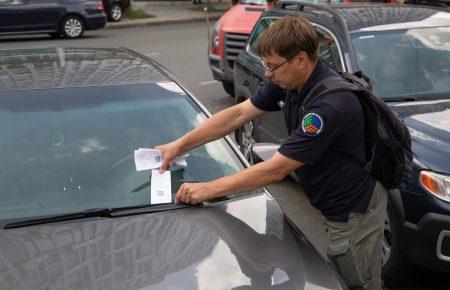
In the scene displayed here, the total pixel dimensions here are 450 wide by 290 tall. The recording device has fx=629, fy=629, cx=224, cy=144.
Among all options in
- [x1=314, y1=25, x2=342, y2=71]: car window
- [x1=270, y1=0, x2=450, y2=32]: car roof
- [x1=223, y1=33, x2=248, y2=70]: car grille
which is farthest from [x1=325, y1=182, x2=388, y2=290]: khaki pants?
[x1=223, y1=33, x2=248, y2=70]: car grille

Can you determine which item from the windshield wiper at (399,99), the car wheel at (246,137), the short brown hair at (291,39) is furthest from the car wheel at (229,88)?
the short brown hair at (291,39)

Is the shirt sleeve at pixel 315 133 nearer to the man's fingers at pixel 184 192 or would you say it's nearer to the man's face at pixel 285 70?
the man's face at pixel 285 70

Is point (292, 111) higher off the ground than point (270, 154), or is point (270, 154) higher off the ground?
point (292, 111)

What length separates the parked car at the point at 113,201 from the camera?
2.30m

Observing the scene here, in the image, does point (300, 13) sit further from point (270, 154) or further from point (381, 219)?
point (381, 219)

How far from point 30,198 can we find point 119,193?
1.28ft

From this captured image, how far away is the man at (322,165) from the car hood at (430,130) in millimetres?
977

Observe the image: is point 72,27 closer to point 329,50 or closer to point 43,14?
point 43,14

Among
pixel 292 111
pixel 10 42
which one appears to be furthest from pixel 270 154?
pixel 10 42

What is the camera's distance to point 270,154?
10.7 ft

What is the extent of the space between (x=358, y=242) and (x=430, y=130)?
1439 mm

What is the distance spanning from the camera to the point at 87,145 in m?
3.02

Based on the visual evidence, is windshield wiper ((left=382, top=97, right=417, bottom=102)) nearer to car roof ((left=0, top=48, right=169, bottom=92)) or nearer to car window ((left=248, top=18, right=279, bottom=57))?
car roof ((left=0, top=48, right=169, bottom=92))

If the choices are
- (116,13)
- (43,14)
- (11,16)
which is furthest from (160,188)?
(116,13)
